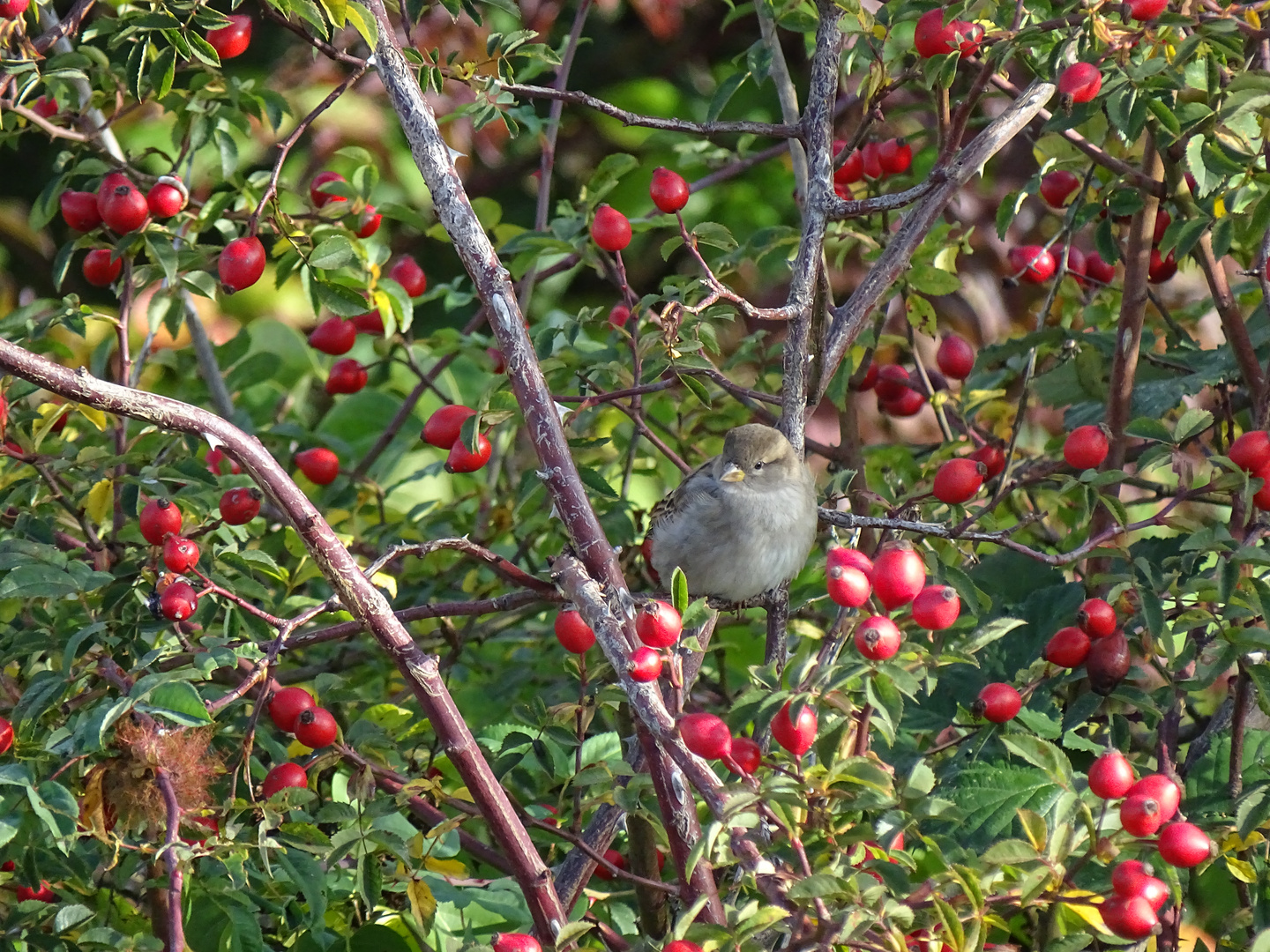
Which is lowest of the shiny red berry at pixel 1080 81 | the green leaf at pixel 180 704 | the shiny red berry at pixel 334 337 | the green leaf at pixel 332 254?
the shiny red berry at pixel 334 337

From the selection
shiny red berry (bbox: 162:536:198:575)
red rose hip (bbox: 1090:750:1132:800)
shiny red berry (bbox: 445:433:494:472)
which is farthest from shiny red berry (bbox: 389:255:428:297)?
red rose hip (bbox: 1090:750:1132:800)

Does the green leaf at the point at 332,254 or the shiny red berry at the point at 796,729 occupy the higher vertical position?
the green leaf at the point at 332,254

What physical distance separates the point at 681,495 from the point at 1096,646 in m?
1.07

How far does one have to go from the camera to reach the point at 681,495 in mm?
2766

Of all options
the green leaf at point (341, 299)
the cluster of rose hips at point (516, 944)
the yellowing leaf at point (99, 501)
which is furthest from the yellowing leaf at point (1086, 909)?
the yellowing leaf at point (99, 501)

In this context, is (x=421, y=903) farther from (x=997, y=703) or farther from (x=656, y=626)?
(x=997, y=703)

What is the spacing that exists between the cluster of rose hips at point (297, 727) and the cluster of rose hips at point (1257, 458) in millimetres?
1273

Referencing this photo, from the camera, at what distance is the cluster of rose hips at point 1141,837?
131cm

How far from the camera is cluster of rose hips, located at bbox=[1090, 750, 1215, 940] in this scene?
1.31 meters

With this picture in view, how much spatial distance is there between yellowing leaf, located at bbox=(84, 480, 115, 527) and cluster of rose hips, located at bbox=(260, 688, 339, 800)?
57 centimetres

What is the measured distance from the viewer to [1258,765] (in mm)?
1890

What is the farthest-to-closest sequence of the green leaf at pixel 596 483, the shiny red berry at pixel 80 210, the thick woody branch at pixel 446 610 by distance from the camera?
the shiny red berry at pixel 80 210
the green leaf at pixel 596 483
the thick woody branch at pixel 446 610

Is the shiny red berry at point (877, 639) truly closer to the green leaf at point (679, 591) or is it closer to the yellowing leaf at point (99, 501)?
the green leaf at point (679, 591)

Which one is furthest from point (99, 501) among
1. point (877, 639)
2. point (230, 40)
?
point (877, 639)
